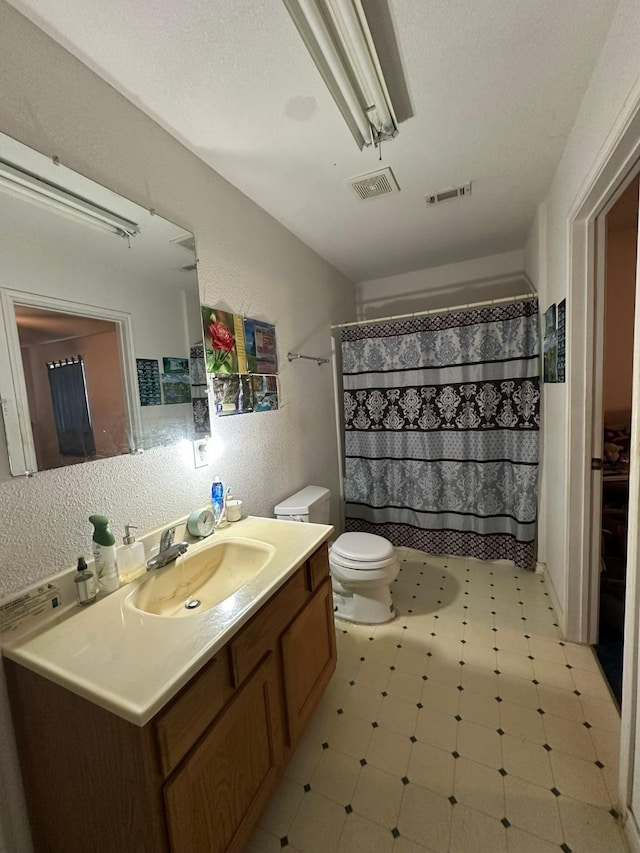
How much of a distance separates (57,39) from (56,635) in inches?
64.6

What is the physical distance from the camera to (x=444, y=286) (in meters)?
3.01

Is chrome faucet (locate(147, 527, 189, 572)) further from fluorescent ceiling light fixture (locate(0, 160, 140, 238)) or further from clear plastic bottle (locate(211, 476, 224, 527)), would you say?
fluorescent ceiling light fixture (locate(0, 160, 140, 238))

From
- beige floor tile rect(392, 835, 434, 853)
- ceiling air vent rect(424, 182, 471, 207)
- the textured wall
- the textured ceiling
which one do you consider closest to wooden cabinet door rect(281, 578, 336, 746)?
beige floor tile rect(392, 835, 434, 853)

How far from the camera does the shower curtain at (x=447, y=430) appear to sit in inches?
92.4

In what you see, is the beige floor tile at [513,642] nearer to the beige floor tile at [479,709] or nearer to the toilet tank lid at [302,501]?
the beige floor tile at [479,709]

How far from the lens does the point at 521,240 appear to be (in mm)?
2580

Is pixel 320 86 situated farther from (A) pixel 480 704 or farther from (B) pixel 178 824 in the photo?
(A) pixel 480 704

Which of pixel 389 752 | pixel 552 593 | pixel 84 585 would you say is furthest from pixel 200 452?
pixel 552 593

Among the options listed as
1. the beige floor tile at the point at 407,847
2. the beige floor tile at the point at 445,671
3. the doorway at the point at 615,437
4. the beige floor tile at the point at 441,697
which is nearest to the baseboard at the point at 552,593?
the doorway at the point at 615,437

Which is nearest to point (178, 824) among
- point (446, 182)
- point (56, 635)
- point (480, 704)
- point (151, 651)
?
point (151, 651)

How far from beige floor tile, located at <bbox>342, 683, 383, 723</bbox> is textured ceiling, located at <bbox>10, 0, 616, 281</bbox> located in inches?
93.4

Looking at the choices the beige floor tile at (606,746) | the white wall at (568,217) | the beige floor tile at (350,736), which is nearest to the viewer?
the white wall at (568,217)

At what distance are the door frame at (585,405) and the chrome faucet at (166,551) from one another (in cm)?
140

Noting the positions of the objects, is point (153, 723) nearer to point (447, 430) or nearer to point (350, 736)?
point (350, 736)
